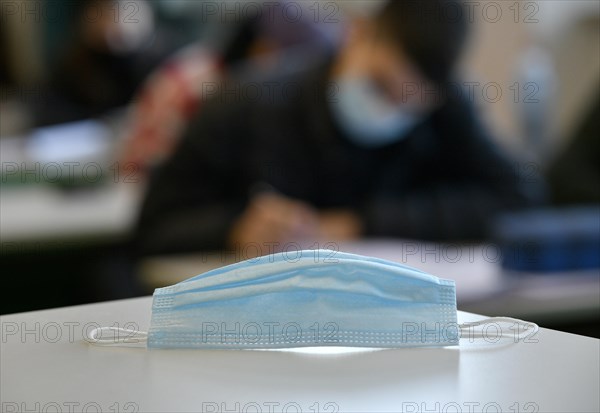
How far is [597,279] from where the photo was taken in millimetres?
1899

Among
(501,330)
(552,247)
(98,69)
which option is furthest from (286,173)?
(98,69)

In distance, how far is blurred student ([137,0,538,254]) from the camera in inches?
95.1

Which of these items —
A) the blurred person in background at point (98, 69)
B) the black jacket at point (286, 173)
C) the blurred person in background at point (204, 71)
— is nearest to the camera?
the black jacket at point (286, 173)

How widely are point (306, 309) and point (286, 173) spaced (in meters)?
1.77

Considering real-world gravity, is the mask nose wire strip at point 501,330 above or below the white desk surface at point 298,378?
above

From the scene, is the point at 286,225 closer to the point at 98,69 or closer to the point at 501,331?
the point at 501,331

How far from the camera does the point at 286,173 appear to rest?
2.53 m

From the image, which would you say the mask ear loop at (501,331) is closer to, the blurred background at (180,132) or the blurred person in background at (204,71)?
the blurred background at (180,132)

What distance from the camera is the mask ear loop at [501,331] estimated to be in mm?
766

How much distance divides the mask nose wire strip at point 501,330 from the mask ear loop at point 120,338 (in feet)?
0.85

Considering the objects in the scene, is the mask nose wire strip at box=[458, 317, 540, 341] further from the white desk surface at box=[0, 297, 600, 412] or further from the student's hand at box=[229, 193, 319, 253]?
the student's hand at box=[229, 193, 319, 253]

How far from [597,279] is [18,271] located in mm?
1806

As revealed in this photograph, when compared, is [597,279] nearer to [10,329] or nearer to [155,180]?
[155,180]

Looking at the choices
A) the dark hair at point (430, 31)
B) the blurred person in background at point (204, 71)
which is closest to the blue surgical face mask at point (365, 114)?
the dark hair at point (430, 31)
